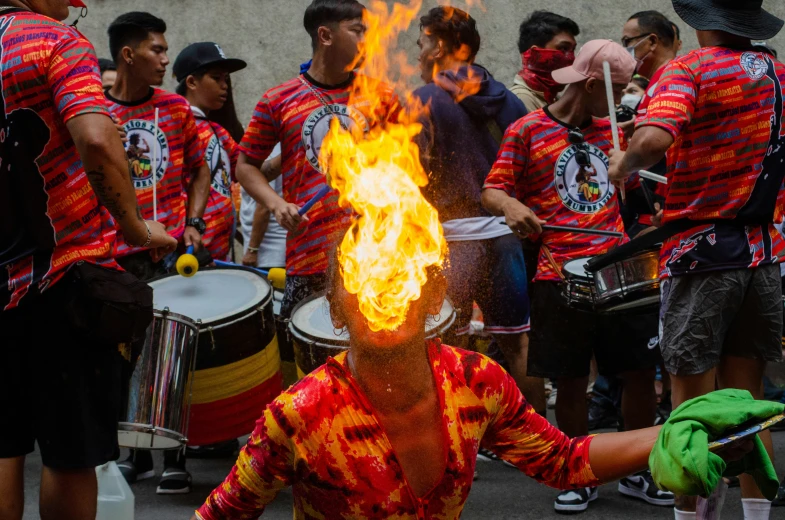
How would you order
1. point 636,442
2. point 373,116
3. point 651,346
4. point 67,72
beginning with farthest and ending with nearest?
point 373,116 < point 651,346 < point 67,72 < point 636,442

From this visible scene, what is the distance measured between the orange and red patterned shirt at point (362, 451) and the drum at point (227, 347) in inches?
84.0

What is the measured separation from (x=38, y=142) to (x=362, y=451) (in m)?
1.46

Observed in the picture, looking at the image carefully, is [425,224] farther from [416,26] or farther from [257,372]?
[416,26]

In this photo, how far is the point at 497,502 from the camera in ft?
16.0

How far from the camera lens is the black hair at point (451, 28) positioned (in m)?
5.45

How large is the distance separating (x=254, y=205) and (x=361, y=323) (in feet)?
15.9

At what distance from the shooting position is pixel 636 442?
246 cm

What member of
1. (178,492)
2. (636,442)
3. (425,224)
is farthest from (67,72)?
(178,492)

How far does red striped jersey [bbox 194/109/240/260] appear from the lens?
6.42m

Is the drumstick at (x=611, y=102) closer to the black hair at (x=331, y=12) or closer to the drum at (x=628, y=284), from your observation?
the drum at (x=628, y=284)

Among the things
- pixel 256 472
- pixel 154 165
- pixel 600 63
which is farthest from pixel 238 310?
pixel 256 472

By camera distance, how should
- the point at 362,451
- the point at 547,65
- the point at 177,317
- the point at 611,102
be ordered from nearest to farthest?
the point at 362,451 → the point at 177,317 → the point at 611,102 → the point at 547,65

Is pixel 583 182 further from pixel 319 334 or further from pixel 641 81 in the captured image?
pixel 641 81

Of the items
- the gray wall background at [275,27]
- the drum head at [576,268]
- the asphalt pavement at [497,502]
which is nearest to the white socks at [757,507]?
the asphalt pavement at [497,502]
